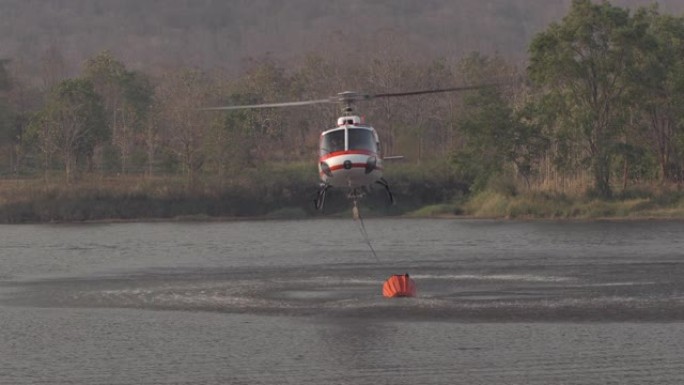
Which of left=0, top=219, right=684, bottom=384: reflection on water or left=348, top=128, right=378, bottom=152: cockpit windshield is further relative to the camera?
left=348, top=128, right=378, bottom=152: cockpit windshield

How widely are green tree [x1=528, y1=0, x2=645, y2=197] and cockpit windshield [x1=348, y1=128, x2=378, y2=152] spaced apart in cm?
3666

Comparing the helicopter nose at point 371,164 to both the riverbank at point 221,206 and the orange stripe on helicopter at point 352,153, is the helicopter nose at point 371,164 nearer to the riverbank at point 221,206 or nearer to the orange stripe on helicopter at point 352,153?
the orange stripe on helicopter at point 352,153

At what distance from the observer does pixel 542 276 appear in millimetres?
42125

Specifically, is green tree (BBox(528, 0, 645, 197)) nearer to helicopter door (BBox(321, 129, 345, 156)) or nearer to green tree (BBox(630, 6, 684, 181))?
green tree (BBox(630, 6, 684, 181))

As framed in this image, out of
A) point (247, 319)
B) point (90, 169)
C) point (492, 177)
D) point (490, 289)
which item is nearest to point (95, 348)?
point (247, 319)

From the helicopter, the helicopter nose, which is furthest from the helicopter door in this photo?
the helicopter nose

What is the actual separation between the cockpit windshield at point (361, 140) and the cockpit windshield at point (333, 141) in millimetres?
292

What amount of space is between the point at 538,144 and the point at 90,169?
3560 cm

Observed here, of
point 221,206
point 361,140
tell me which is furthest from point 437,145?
point 361,140

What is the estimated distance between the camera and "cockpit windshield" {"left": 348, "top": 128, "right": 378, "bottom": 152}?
34281 mm

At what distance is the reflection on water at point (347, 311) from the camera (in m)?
24.9

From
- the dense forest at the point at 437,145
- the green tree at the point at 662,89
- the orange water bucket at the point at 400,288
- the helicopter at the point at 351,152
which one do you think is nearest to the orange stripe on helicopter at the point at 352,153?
the helicopter at the point at 351,152

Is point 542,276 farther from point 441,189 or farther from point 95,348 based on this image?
point 441,189

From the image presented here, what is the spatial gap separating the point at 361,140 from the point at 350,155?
673 mm
